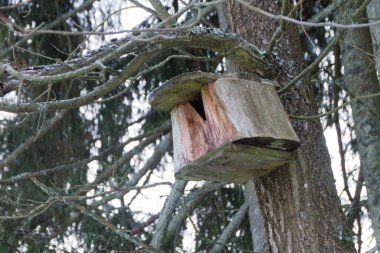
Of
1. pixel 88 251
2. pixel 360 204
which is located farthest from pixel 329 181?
pixel 88 251

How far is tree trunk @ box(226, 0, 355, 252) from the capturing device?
255 centimetres

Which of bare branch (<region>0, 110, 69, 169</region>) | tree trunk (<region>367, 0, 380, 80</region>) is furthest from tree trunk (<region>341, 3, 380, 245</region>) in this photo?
bare branch (<region>0, 110, 69, 169</region>)

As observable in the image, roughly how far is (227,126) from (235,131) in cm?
4

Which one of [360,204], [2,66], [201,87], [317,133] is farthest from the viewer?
[360,204]

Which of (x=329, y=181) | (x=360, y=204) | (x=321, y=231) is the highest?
(x=360, y=204)

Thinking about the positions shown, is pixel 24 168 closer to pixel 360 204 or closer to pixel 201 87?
pixel 360 204

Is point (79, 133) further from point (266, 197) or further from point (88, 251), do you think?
point (266, 197)

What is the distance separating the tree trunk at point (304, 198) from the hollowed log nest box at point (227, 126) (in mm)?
64

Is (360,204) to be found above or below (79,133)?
below

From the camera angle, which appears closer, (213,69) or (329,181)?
(329,181)

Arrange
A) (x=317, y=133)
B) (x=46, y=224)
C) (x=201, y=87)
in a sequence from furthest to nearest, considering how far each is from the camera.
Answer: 1. (x=46, y=224)
2. (x=317, y=133)
3. (x=201, y=87)

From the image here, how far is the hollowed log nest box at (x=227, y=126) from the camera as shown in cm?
246

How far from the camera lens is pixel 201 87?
255cm

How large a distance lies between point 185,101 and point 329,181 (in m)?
0.54
